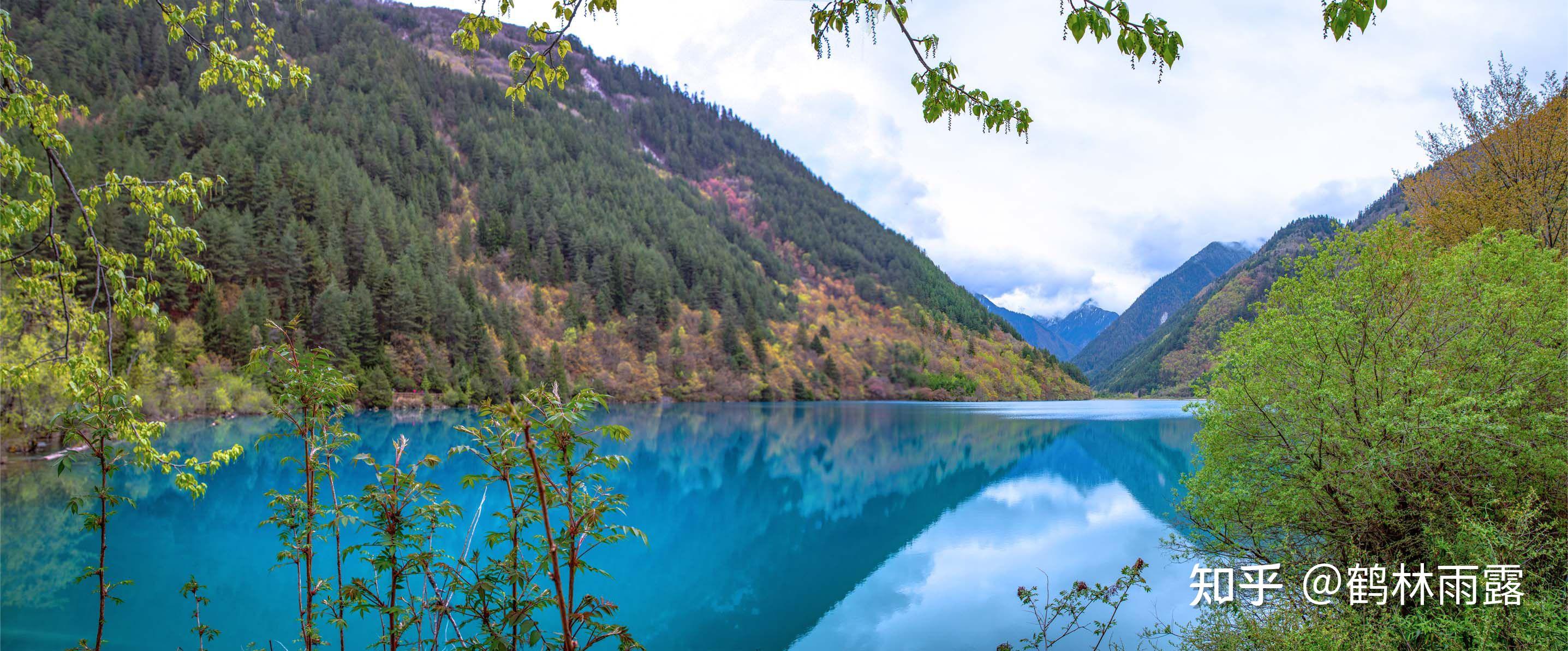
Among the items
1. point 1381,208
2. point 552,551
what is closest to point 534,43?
point 552,551

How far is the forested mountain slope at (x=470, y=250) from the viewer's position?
A: 53.7m

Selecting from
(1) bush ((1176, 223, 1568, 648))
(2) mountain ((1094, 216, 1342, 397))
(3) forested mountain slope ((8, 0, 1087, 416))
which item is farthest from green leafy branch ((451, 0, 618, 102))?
(2) mountain ((1094, 216, 1342, 397))

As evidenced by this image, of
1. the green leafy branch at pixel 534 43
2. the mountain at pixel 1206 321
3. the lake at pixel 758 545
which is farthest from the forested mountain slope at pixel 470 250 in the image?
the mountain at pixel 1206 321

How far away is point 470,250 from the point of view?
8325 cm

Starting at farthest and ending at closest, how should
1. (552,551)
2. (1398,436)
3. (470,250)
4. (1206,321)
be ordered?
(1206,321)
(470,250)
(1398,436)
(552,551)

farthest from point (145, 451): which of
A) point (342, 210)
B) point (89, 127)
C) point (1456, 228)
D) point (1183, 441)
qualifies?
point (89, 127)

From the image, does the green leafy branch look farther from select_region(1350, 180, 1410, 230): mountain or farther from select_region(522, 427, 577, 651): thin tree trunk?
select_region(1350, 180, 1410, 230): mountain

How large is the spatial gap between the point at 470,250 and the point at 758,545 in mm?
77322

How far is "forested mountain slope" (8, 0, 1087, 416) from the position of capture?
176ft

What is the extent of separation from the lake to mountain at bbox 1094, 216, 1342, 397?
402 feet

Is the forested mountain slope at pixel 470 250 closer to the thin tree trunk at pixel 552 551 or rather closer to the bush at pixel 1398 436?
the thin tree trunk at pixel 552 551

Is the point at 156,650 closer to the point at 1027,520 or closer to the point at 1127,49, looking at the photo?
the point at 1127,49

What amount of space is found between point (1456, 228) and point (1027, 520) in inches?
476

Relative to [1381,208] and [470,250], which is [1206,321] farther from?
[470,250]
